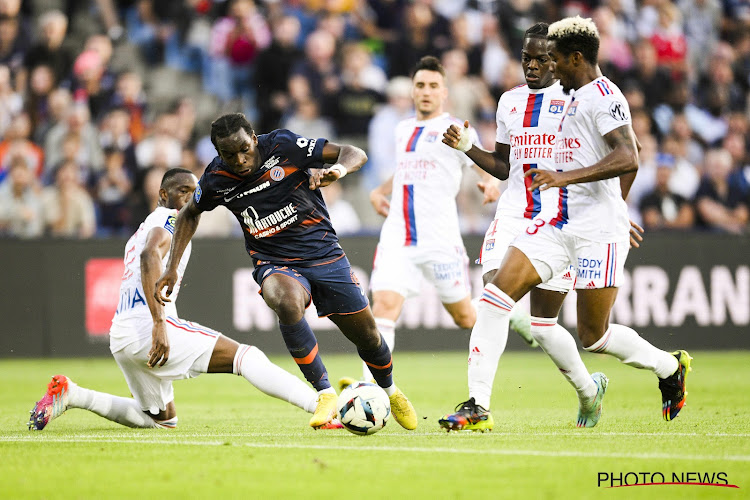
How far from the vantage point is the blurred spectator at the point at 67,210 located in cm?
1513

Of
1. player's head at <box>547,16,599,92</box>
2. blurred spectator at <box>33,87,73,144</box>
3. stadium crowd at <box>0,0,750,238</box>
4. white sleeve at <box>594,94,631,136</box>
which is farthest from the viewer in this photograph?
blurred spectator at <box>33,87,73,144</box>

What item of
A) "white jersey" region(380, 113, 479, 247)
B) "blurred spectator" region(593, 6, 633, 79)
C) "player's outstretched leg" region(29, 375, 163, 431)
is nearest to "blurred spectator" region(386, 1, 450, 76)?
"blurred spectator" region(593, 6, 633, 79)

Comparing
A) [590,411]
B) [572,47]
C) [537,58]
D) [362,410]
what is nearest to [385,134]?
[537,58]

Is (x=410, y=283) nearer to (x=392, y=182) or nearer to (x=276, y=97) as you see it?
(x=392, y=182)

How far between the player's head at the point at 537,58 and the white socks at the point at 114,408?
3.50 m

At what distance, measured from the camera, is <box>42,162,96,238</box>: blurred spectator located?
15.1 meters

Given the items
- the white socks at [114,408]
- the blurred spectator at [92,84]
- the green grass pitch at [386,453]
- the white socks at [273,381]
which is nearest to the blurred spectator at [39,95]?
the blurred spectator at [92,84]

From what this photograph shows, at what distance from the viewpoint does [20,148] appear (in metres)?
15.3

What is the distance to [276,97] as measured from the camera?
16.9 meters

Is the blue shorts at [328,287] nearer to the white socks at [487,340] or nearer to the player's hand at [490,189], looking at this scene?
the white socks at [487,340]

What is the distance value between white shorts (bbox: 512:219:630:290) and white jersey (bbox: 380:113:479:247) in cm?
291

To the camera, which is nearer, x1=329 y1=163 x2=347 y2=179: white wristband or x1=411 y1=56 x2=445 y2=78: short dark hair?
x1=329 y1=163 x2=347 y2=179: white wristband

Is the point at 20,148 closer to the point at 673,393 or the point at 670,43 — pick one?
the point at 673,393

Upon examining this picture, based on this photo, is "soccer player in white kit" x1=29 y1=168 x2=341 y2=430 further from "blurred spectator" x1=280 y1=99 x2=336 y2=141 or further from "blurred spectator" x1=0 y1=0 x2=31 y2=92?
"blurred spectator" x1=0 y1=0 x2=31 y2=92
